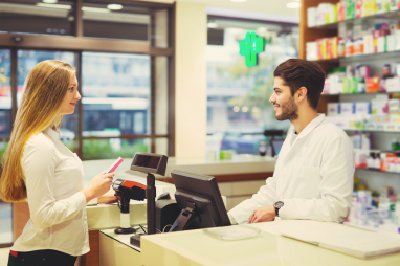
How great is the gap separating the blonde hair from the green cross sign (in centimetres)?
543

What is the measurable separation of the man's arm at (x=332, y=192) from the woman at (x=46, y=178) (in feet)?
2.67

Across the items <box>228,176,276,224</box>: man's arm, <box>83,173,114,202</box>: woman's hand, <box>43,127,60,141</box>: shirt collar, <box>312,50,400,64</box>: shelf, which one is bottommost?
<box>228,176,276,224</box>: man's arm

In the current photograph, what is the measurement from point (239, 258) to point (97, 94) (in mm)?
6565

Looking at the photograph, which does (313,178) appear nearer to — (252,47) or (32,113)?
(32,113)

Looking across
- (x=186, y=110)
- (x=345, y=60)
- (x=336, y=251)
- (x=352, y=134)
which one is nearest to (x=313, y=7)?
(x=345, y=60)

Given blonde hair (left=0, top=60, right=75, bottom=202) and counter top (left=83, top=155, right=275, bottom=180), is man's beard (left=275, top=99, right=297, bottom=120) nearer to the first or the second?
blonde hair (left=0, top=60, right=75, bottom=202)

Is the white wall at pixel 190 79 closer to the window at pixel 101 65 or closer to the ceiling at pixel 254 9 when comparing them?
the window at pixel 101 65

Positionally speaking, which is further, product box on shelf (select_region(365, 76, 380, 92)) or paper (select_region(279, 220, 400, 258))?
product box on shelf (select_region(365, 76, 380, 92))


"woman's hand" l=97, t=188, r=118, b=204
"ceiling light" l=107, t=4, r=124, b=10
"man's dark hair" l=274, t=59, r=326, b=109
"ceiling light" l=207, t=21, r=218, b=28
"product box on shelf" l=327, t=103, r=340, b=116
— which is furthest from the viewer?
"ceiling light" l=207, t=21, r=218, b=28

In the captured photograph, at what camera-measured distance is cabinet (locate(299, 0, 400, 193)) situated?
462 centimetres

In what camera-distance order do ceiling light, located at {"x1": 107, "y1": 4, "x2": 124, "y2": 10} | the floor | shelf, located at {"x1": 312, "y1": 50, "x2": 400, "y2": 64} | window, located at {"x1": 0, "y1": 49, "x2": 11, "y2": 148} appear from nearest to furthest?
1. shelf, located at {"x1": 312, "y1": 50, "x2": 400, "y2": 64}
2. the floor
3. window, located at {"x1": 0, "y1": 49, "x2": 11, "y2": 148}
4. ceiling light, located at {"x1": 107, "y1": 4, "x2": 124, "y2": 10}

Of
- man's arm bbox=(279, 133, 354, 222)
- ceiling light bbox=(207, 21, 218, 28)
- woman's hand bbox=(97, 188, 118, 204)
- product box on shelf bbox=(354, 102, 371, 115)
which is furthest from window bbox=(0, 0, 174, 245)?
man's arm bbox=(279, 133, 354, 222)

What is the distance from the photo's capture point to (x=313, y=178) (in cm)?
243

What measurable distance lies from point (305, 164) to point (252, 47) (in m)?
5.21
